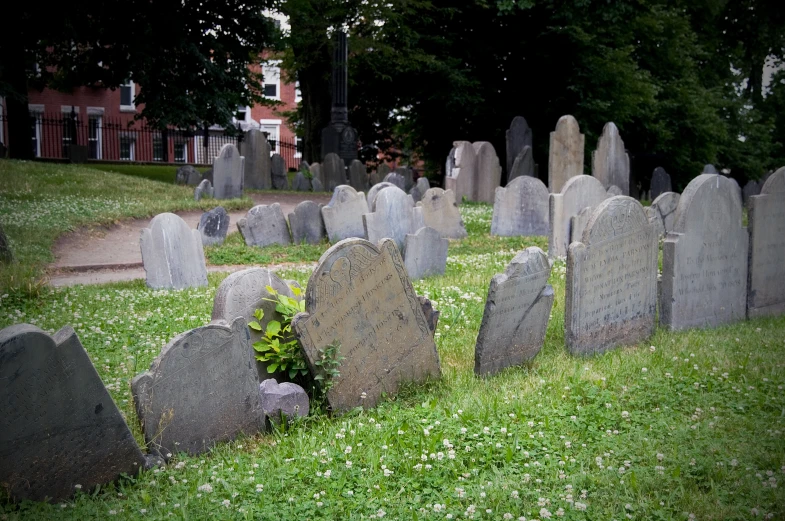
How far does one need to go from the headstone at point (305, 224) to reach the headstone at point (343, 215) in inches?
7.1

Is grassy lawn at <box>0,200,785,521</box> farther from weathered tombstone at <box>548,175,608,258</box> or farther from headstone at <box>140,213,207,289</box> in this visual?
weathered tombstone at <box>548,175,608,258</box>

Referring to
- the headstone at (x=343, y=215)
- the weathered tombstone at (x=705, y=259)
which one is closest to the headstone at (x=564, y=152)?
the headstone at (x=343, y=215)

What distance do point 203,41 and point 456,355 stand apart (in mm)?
20034

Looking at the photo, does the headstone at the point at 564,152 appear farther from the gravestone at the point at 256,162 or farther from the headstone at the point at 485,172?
the gravestone at the point at 256,162

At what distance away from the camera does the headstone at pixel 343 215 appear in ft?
49.1

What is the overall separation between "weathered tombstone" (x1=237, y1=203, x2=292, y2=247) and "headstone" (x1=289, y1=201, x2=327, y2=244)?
0.17 m

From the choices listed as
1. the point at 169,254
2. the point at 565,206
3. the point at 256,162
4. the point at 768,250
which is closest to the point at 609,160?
the point at 565,206

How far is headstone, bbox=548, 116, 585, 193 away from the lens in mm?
19547

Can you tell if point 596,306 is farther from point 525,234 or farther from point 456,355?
point 525,234

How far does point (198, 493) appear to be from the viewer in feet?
15.4

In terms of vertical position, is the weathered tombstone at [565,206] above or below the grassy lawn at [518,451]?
above

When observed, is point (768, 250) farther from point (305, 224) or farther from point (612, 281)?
point (305, 224)

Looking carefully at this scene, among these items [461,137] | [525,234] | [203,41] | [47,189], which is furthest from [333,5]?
[525,234]

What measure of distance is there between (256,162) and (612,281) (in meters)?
18.8
